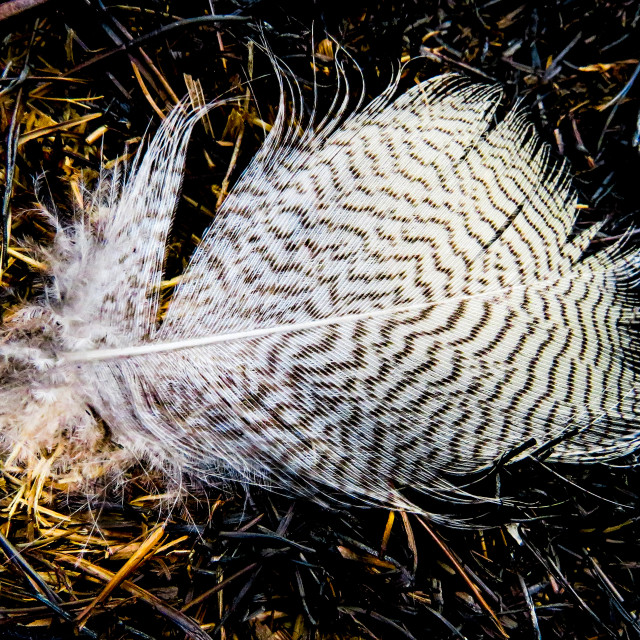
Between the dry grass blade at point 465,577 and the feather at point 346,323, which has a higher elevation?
the feather at point 346,323

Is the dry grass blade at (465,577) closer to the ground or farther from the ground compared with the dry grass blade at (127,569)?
closer to the ground

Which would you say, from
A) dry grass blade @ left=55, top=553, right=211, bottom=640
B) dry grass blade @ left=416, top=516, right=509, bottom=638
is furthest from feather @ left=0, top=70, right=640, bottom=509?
dry grass blade @ left=55, top=553, right=211, bottom=640

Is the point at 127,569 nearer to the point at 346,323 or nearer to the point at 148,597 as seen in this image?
the point at 148,597

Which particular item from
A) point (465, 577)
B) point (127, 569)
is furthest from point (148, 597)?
point (465, 577)

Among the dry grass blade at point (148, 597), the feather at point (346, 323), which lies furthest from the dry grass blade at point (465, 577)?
the dry grass blade at point (148, 597)

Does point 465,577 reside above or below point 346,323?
below

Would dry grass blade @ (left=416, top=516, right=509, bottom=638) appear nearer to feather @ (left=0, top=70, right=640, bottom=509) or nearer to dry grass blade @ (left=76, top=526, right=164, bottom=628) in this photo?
feather @ (left=0, top=70, right=640, bottom=509)

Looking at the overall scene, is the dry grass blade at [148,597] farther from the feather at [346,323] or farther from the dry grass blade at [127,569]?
the feather at [346,323]

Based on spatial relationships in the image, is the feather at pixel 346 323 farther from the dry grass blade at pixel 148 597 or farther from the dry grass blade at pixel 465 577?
the dry grass blade at pixel 148 597
